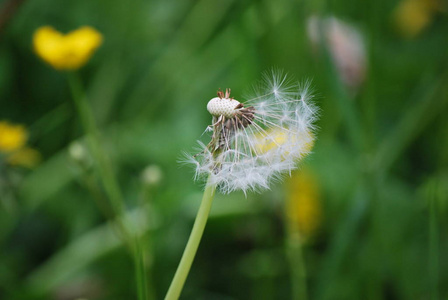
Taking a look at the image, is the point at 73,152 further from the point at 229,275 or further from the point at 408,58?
the point at 408,58

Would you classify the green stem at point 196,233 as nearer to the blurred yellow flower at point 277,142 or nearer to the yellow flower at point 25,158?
the blurred yellow flower at point 277,142

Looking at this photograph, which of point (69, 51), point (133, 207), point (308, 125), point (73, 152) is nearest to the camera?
point (308, 125)

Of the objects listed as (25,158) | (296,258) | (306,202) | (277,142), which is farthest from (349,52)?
(277,142)

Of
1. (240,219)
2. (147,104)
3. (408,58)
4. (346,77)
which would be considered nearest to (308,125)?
(240,219)

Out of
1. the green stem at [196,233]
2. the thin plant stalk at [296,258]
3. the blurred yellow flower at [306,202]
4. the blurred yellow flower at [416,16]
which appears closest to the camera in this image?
the green stem at [196,233]

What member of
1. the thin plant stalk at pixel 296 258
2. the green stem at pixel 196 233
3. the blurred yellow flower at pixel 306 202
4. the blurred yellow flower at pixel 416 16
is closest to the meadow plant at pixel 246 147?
the green stem at pixel 196 233

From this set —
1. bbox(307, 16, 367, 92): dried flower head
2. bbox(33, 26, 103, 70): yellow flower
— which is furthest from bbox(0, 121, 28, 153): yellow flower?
bbox(307, 16, 367, 92): dried flower head

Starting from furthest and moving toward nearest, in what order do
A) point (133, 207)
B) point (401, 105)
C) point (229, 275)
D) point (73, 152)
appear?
point (401, 105), point (133, 207), point (229, 275), point (73, 152)
